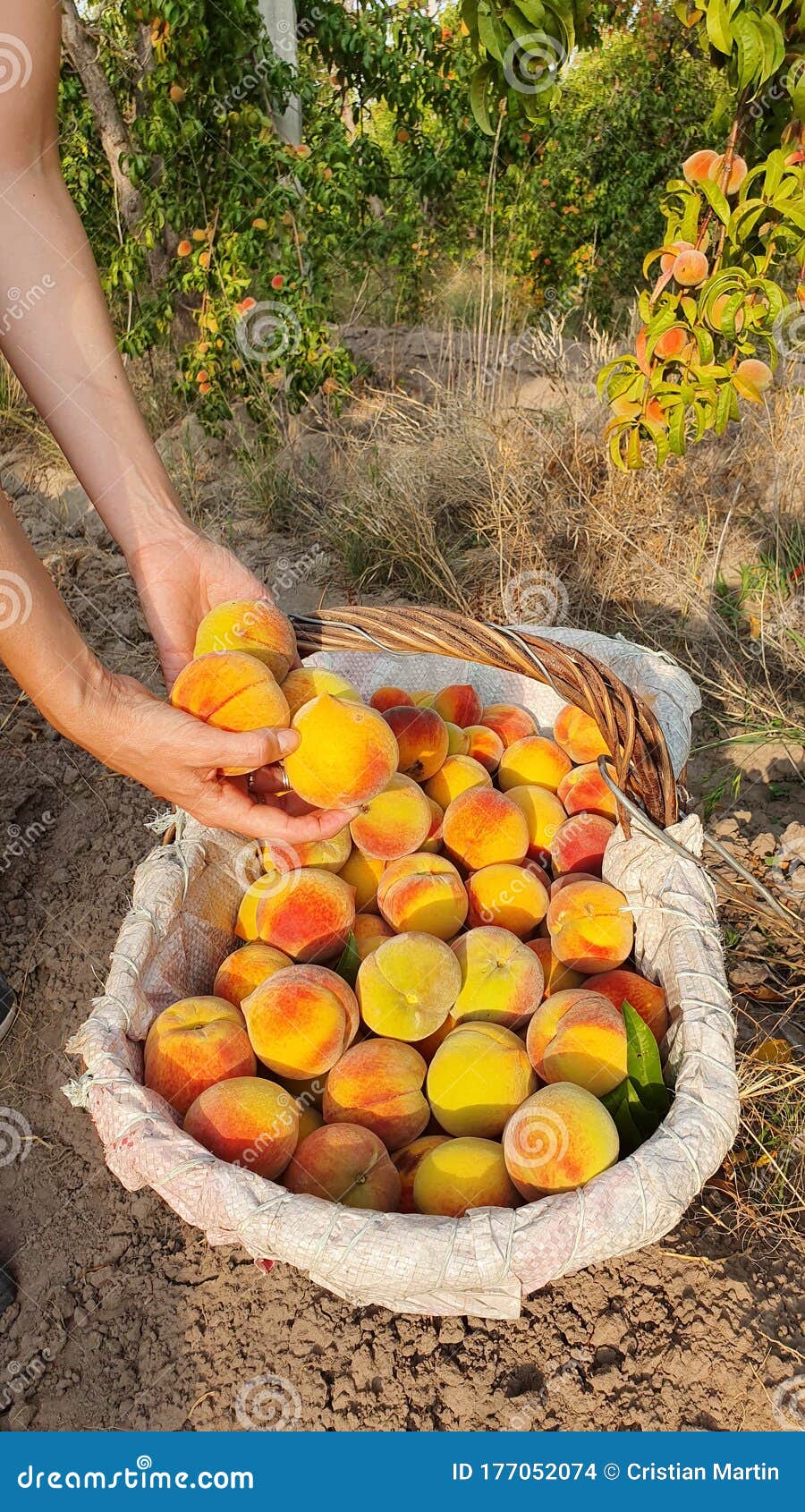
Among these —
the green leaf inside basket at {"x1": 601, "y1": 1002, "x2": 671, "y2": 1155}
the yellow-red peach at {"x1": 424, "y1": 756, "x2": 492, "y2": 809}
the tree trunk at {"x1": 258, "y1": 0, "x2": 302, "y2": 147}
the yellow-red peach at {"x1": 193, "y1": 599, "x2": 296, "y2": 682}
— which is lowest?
the green leaf inside basket at {"x1": 601, "y1": 1002, "x2": 671, "y2": 1155}

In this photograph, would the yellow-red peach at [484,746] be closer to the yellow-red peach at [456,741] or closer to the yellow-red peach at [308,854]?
the yellow-red peach at [456,741]

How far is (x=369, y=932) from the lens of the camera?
5.19 feet

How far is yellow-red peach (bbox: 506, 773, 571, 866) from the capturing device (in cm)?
174

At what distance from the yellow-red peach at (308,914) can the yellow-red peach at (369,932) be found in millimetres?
26

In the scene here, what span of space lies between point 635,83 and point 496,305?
194cm

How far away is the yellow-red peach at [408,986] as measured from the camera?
1.38m

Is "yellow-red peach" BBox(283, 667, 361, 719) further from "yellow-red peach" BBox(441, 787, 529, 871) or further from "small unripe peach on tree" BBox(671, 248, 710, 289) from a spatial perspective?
"small unripe peach on tree" BBox(671, 248, 710, 289)

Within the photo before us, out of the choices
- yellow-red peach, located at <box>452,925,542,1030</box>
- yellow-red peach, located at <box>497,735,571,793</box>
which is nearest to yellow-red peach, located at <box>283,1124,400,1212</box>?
yellow-red peach, located at <box>452,925,542,1030</box>

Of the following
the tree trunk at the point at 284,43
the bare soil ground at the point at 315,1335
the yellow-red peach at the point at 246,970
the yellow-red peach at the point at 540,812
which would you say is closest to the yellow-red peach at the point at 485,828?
the yellow-red peach at the point at 540,812

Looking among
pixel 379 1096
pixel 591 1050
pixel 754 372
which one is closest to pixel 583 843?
pixel 591 1050

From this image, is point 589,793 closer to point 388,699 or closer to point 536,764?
point 536,764

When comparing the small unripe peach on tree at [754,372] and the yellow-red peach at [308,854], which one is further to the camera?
the small unripe peach on tree at [754,372]

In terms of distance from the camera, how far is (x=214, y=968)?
5.41ft

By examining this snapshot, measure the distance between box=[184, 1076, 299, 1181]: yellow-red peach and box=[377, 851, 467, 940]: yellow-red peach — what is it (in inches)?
13.3
